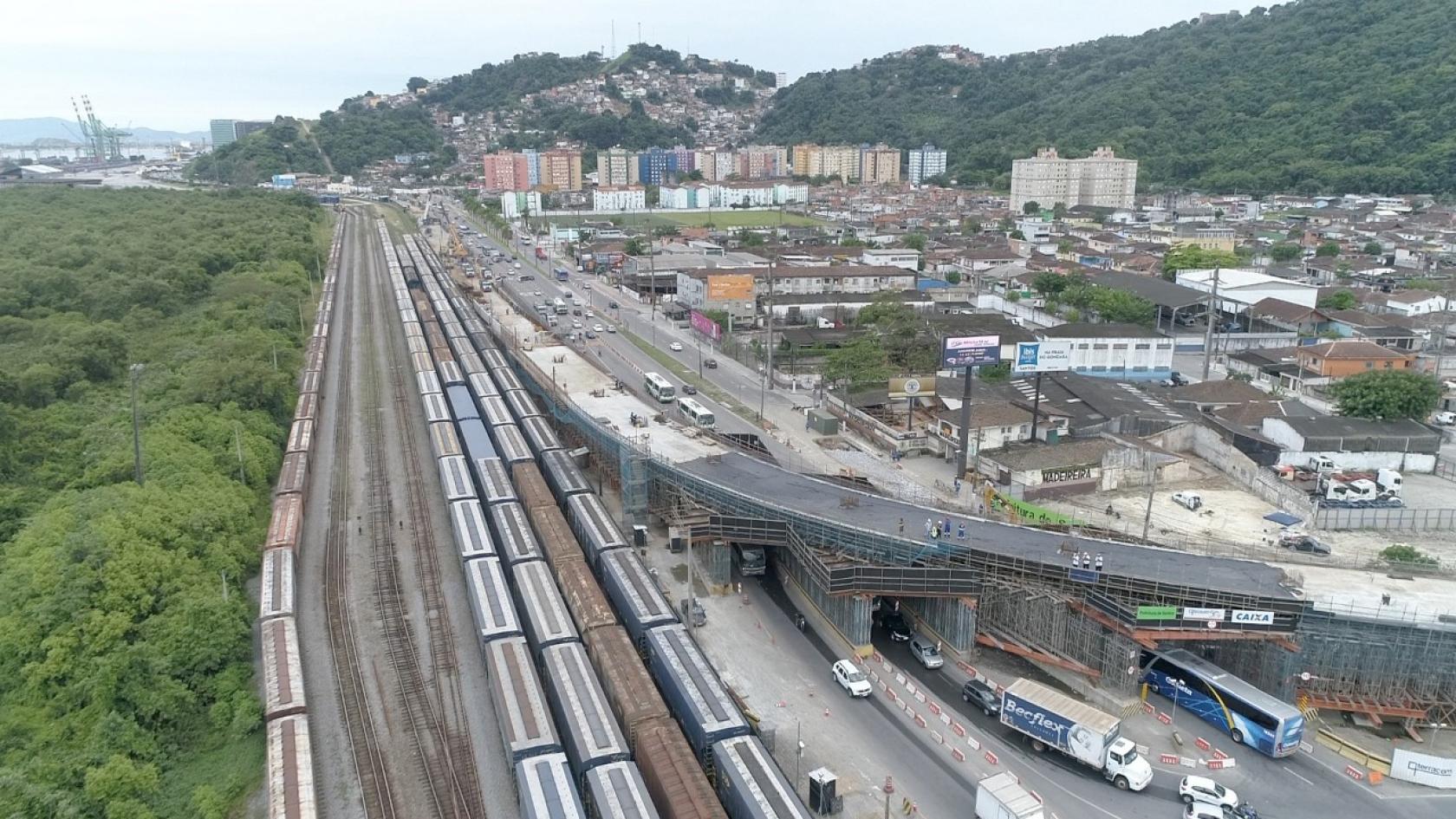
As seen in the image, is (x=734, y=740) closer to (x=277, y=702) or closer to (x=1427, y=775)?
(x=277, y=702)

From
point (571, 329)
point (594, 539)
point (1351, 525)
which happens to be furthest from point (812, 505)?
point (571, 329)

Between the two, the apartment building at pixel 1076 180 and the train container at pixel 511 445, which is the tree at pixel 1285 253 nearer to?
the apartment building at pixel 1076 180

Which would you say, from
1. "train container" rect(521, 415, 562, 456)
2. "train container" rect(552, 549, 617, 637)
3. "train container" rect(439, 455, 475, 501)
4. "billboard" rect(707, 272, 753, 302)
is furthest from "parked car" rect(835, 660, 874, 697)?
"billboard" rect(707, 272, 753, 302)

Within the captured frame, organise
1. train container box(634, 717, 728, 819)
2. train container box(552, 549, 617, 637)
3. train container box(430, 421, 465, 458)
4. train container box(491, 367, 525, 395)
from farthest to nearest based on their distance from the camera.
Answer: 1. train container box(491, 367, 525, 395)
2. train container box(430, 421, 465, 458)
3. train container box(552, 549, 617, 637)
4. train container box(634, 717, 728, 819)

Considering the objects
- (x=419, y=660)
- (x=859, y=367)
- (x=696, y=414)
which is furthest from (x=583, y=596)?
(x=859, y=367)

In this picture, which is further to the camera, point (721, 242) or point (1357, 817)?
point (721, 242)

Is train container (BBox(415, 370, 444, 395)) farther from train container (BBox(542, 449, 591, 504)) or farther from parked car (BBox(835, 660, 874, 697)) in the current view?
A: parked car (BBox(835, 660, 874, 697))
